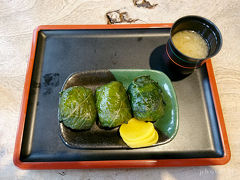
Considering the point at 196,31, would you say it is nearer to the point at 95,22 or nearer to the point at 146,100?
the point at 146,100

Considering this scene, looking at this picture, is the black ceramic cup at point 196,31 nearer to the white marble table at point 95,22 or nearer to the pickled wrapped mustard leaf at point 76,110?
the white marble table at point 95,22

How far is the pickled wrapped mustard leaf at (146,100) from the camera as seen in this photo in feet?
6.51

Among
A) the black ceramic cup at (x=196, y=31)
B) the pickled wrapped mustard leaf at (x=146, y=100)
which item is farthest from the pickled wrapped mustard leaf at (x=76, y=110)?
the black ceramic cup at (x=196, y=31)

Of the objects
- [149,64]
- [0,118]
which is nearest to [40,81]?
[0,118]

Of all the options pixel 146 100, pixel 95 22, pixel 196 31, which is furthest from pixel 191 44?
pixel 95 22

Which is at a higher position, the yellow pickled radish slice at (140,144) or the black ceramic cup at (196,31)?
the black ceramic cup at (196,31)

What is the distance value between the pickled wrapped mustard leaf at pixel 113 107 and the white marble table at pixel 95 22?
644 millimetres

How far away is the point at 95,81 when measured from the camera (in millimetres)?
2340

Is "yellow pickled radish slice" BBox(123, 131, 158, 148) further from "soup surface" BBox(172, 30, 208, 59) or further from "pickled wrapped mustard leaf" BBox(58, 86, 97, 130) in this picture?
"soup surface" BBox(172, 30, 208, 59)

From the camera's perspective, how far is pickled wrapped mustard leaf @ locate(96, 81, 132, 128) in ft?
6.55

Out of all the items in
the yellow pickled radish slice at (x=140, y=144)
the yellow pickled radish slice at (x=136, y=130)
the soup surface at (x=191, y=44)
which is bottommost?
the yellow pickled radish slice at (x=140, y=144)

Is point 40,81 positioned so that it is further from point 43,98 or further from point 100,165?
point 100,165

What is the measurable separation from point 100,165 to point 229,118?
5.97 feet

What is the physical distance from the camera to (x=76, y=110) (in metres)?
2.00
